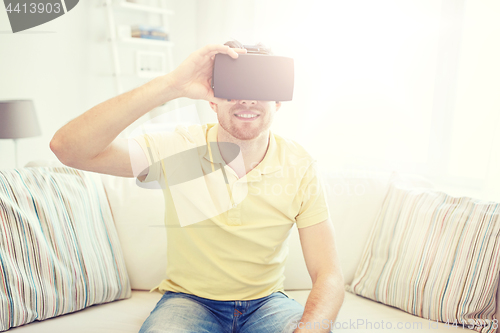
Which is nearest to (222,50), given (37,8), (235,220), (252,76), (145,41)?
(252,76)

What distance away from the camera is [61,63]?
228cm

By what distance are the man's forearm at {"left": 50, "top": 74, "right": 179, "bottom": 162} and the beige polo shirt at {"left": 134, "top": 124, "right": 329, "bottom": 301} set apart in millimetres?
167

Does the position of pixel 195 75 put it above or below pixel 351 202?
above

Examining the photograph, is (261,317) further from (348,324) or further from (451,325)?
(451,325)

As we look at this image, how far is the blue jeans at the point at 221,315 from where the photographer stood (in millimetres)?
921

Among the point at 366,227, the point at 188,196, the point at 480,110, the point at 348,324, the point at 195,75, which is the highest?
the point at 195,75

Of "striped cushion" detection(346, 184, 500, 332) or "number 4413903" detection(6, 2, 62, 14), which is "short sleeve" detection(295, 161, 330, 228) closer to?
"striped cushion" detection(346, 184, 500, 332)

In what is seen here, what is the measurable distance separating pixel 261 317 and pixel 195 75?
0.70 m

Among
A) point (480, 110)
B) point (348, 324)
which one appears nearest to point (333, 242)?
point (348, 324)

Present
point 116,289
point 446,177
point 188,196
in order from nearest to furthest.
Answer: point 188,196 → point 116,289 → point 446,177

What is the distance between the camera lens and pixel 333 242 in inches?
41.7

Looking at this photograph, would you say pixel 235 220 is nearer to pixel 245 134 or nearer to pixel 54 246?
pixel 245 134

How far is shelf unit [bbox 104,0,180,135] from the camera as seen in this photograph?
246 cm

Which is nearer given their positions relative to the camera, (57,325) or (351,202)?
(57,325)
